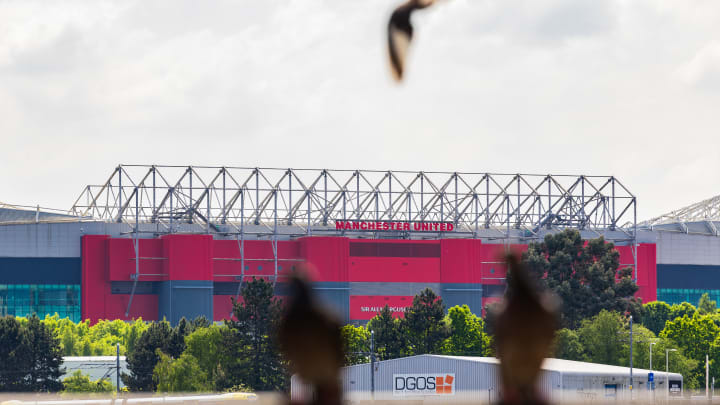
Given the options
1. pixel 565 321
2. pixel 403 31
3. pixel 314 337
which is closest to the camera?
pixel 314 337

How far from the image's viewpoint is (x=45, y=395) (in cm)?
11306

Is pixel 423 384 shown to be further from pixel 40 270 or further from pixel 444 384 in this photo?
pixel 40 270

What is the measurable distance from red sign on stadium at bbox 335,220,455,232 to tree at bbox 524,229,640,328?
30856 millimetres

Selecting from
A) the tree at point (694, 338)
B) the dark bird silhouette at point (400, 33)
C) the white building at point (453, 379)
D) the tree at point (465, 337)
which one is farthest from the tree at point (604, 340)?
the dark bird silhouette at point (400, 33)

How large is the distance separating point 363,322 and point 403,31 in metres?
181

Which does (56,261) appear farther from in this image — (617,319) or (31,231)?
(617,319)

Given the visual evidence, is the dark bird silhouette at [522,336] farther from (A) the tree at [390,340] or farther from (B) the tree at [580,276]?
(B) the tree at [580,276]

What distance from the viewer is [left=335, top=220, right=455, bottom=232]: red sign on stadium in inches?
7229

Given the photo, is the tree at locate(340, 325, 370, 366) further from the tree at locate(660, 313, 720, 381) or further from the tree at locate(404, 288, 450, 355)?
the tree at locate(660, 313, 720, 381)

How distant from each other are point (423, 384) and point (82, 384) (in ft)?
110

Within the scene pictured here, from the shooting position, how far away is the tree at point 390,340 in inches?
4931

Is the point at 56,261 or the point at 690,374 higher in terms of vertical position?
the point at 56,261

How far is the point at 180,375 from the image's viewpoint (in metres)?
113

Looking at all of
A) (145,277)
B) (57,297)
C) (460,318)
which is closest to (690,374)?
(460,318)
